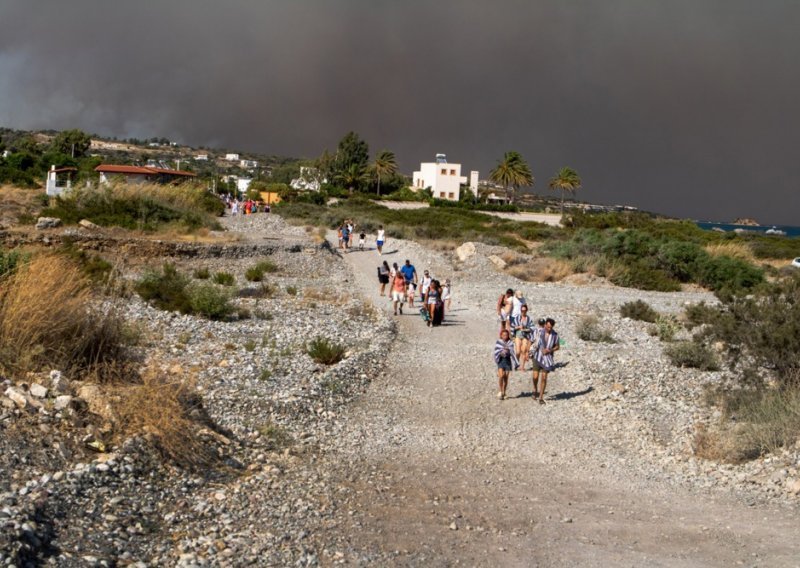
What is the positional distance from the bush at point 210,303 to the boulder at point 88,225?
1801 cm

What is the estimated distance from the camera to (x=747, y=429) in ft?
37.0

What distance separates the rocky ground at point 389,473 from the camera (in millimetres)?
7379

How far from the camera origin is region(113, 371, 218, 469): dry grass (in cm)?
905

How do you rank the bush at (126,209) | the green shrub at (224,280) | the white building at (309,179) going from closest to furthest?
the green shrub at (224,280) < the bush at (126,209) < the white building at (309,179)

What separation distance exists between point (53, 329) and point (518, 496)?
6.37 metres

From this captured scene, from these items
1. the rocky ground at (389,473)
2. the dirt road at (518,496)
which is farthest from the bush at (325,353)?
the dirt road at (518,496)

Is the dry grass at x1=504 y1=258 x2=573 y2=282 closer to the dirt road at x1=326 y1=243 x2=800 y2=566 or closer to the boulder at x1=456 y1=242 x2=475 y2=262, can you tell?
the boulder at x1=456 y1=242 x2=475 y2=262

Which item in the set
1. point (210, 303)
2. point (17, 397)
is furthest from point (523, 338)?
point (17, 397)

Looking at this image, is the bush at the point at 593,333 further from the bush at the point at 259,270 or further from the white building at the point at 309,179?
the white building at the point at 309,179

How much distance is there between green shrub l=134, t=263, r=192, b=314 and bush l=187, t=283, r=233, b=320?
1.21 ft

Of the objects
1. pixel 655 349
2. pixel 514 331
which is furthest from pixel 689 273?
pixel 514 331

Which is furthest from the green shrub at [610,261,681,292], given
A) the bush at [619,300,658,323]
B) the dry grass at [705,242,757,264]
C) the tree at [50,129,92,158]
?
the tree at [50,129,92,158]

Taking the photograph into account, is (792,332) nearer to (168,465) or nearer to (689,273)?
(168,465)

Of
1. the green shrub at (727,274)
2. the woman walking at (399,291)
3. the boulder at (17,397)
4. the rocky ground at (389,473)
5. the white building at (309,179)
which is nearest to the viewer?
the rocky ground at (389,473)
